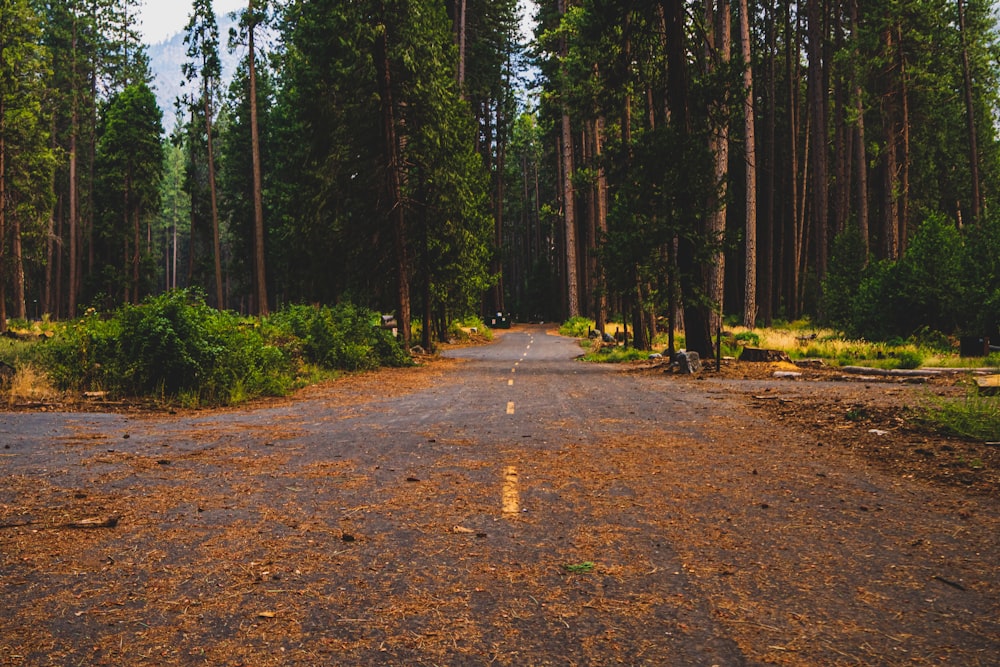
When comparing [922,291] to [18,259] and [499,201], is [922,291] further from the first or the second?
[499,201]

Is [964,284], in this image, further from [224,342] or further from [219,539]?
[219,539]

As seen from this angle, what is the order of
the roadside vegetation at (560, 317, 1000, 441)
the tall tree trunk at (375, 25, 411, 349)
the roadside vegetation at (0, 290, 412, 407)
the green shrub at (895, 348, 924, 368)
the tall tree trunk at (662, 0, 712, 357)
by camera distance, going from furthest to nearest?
the tall tree trunk at (375, 25, 411, 349)
the tall tree trunk at (662, 0, 712, 357)
the green shrub at (895, 348, 924, 368)
the roadside vegetation at (0, 290, 412, 407)
the roadside vegetation at (560, 317, 1000, 441)

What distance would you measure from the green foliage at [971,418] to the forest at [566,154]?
10.2 meters

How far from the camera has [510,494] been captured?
241 inches

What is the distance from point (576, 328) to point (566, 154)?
12173mm

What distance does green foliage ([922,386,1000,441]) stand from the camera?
8.52 m

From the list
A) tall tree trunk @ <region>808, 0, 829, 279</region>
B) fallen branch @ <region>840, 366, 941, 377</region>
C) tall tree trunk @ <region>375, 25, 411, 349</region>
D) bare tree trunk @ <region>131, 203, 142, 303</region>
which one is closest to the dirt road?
fallen branch @ <region>840, 366, 941, 377</region>

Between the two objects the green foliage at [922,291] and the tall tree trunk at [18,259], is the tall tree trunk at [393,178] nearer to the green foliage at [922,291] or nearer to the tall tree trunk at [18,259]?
the green foliage at [922,291]

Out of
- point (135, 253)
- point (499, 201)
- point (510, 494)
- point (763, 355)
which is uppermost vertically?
point (499, 201)

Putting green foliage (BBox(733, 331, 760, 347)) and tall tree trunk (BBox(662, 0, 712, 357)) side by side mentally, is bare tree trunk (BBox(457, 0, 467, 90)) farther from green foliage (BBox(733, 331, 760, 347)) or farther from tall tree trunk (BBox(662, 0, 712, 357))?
green foliage (BBox(733, 331, 760, 347))

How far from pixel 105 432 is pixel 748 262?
23.8m

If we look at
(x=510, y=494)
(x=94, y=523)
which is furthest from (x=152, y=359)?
(x=510, y=494)

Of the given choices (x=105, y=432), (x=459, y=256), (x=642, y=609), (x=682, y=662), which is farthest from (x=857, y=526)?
(x=459, y=256)

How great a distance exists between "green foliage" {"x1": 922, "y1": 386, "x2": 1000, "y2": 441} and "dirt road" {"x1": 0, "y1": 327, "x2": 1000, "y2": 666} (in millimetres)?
1725
